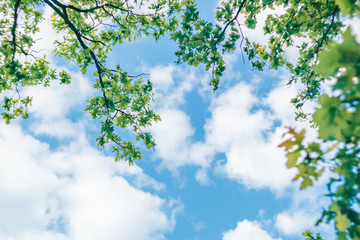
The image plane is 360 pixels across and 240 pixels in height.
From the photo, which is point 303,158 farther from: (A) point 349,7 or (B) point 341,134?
(A) point 349,7

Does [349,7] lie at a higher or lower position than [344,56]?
higher

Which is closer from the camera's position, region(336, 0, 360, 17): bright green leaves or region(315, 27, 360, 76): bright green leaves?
region(315, 27, 360, 76): bright green leaves

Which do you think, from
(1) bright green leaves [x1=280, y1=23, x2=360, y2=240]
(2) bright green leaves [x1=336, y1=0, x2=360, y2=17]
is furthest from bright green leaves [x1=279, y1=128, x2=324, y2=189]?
(2) bright green leaves [x1=336, y1=0, x2=360, y2=17]

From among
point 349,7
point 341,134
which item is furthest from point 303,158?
point 349,7

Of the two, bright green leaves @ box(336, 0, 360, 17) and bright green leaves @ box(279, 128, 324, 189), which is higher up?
bright green leaves @ box(336, 0, 360, 17)

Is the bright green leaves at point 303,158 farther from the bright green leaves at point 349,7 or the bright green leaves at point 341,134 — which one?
the bright green leaves at point 349,7

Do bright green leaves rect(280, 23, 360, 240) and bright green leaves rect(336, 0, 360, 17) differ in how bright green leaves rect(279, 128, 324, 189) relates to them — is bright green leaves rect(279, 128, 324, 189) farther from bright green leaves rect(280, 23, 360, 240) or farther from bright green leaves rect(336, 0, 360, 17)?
bright green leaves rect(336, 0, 360, 17)

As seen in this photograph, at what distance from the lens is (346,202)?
1.71 metres

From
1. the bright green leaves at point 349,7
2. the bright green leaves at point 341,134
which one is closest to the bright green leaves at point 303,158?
the bright green leaves at point 341,134

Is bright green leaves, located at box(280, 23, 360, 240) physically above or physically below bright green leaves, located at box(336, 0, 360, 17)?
below

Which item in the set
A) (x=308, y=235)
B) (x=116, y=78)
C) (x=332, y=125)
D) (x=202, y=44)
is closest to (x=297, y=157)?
(x=332, y=125)

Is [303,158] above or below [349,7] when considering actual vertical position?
below

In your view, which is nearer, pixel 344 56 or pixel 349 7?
pixel 344 56

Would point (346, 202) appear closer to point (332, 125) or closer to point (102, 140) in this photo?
point (332, 125)
